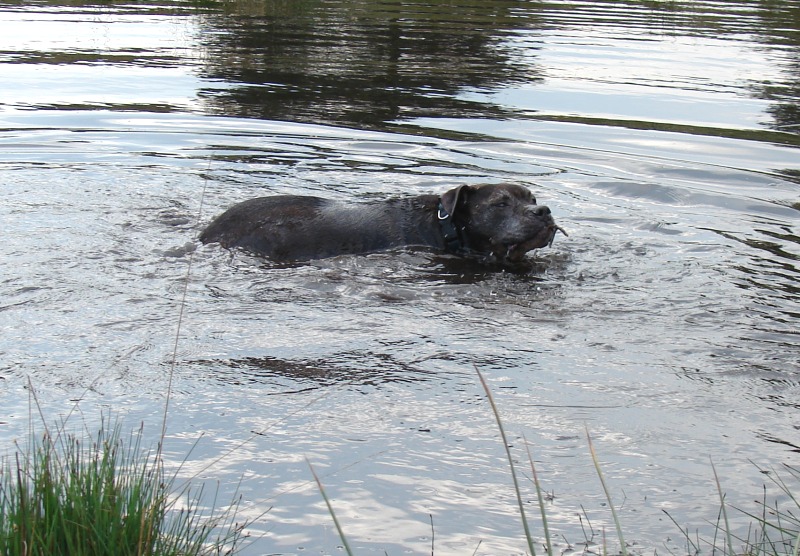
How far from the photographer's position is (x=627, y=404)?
579 centimetres

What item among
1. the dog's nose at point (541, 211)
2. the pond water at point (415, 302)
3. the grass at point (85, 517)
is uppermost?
the grass at point (85, 517)

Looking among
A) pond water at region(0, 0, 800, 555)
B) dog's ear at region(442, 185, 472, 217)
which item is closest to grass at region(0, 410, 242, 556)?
pond water at region(0, 0, 800, 555)

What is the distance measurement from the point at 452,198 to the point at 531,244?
2.64 ft

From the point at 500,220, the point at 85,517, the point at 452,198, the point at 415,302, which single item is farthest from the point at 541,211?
the point at 85,517

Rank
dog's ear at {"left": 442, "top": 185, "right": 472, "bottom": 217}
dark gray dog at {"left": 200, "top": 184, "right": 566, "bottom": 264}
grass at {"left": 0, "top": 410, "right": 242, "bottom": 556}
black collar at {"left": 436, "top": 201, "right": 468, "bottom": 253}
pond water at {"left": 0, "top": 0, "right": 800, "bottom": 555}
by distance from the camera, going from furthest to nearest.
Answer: black collar at {"left": 436, "top": 201, "right": 468, "bottom": 253}, dog's ear at {"left": 442, "top": 185, "right": 472, "bottom": 217}, dark gray dog at {"left": 200, "top": 184, "right": 566, "bottom": 264}, pond water at {"left": 0, "top": 0, "right": 800, "bottom": 555}, grass at {"left": 0, "top": 410, "right": 242, "bottom": 556}

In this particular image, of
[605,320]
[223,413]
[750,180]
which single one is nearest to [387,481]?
[223,413]

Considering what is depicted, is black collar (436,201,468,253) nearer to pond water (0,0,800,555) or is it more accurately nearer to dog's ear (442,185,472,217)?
dog's ear (442,185,472,217)

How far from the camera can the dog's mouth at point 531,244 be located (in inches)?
343

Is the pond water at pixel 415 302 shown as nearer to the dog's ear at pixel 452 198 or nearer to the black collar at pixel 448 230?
the black collar at pixel 448 230

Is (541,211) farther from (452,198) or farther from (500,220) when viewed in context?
(452,198)

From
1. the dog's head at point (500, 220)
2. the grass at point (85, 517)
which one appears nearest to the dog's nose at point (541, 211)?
the dog's head at point (500, 220)

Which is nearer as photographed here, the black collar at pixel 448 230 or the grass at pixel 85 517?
the grass at pixel 85 517

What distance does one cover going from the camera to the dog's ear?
8883mm

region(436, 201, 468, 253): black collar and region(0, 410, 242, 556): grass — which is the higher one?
region(0, 410, 242, 556): grass
